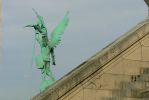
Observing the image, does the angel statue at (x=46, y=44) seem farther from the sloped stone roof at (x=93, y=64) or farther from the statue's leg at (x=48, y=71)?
the sloped stone roof at (x=93, y=64)

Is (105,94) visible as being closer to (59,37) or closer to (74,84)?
(74,84)

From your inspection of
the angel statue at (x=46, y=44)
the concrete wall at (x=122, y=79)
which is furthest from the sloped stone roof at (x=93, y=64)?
the angel statue at (x=46, y=44)

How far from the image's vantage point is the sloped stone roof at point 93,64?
1150 cm

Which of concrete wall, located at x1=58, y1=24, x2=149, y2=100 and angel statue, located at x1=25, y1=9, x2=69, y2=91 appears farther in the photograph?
angel statue, located at x1=25, y1=9, x2=69, y2=91

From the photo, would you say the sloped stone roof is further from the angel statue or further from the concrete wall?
the angel statue

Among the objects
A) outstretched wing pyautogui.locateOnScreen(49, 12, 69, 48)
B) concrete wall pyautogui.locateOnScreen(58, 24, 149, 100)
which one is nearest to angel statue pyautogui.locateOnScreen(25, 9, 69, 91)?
outstretched wing pyautogui.locateOnScreen(49, 12, 69, 48)

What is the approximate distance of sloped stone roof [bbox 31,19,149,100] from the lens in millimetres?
11500

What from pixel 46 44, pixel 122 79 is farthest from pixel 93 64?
pixel 46 44

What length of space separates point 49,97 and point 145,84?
2054 mm

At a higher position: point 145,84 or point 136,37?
point 136,37

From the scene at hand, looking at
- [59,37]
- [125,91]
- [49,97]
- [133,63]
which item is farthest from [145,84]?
[59,37]

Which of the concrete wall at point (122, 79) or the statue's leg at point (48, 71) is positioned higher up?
the concrete wall at point (122, 79)

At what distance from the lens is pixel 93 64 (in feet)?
39.3

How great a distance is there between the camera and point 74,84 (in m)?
11.7
